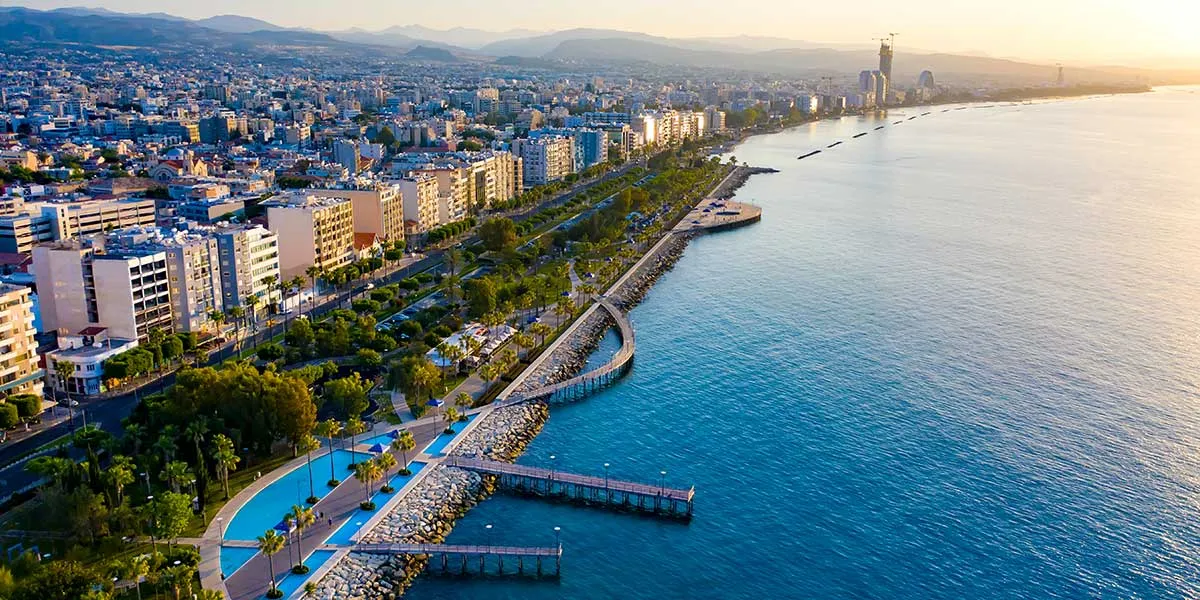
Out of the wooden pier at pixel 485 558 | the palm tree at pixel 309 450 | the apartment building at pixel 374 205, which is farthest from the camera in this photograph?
the apartment building at pixel 374 205

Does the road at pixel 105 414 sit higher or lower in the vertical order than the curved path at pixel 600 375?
higher

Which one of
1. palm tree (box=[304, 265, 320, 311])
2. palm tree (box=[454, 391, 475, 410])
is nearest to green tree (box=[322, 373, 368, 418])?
palm tree (box=[454, 391, 475, 410])

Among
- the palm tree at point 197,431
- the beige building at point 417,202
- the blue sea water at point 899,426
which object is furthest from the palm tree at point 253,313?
the beige building at point 417,202

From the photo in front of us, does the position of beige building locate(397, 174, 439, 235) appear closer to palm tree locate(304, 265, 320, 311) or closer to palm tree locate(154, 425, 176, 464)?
palm tree locate(304, 265, 320, 311)

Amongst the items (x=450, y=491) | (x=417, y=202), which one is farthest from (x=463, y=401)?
(x=417, y=202)

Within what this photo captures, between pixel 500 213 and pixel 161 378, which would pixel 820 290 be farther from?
pixel 161 378

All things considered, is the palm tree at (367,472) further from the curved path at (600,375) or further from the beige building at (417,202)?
the beige building at (417,202)
